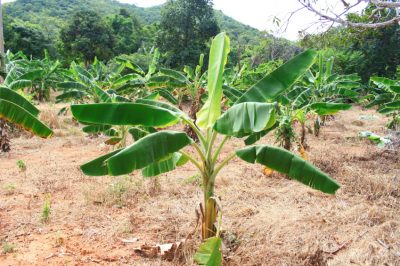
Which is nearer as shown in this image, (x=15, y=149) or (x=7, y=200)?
(x=7, y=200)

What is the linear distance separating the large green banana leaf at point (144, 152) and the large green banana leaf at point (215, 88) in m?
0.44

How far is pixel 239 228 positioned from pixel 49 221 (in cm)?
256

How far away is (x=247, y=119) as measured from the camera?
10.3 ft

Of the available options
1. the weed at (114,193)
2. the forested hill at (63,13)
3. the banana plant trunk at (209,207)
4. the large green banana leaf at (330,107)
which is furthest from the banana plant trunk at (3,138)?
the forested hill at (63,13)

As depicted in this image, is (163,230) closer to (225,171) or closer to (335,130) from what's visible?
(225,171)

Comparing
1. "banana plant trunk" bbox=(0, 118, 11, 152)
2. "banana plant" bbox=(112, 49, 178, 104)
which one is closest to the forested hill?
"banana plant" bbox=(112, 49, 178, 104)

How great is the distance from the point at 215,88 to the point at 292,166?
119 cm

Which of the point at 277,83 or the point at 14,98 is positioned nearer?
the point at 277,83

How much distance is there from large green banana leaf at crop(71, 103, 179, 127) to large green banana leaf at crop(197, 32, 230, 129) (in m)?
0.41

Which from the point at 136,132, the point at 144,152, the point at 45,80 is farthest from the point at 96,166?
the point at 45,80

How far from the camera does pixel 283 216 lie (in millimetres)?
4816

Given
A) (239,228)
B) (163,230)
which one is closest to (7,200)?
(163,230)

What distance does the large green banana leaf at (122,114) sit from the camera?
3293 millimetres

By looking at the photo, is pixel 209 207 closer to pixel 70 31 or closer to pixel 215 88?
pixel 215 88
